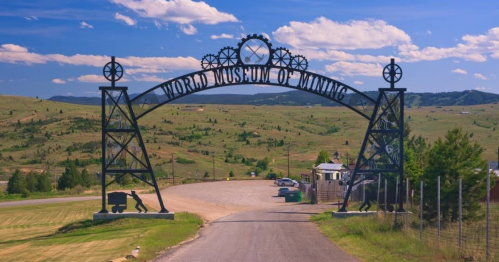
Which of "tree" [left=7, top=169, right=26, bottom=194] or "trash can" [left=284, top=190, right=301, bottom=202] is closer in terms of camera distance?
"trash can" [left=284, top=190, right=301, bottom=202]

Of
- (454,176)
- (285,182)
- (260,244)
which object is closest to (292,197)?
(285,182)

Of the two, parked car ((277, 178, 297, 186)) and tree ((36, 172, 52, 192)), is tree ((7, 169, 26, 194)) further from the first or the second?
parked car ((277, 178, 297, 186))

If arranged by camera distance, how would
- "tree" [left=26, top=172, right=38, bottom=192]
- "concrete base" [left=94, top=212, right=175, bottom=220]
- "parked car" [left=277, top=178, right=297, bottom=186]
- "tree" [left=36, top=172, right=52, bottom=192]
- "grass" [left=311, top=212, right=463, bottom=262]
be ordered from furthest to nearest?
1. "parked car" [left=277, top=178, right=297, bottom=186]
2. "tree" [left=36, top=172, right=52, bottom=192]
3. "tree" [left=26, top=172, right=38, bottom=192]
4. "concrete base" [left=94, top=212, right=175, bottom=220]
5. "grass" [left=311, top=212, right=463, bottom=262]

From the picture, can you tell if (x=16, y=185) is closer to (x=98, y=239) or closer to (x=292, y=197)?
(x=292, y=197)

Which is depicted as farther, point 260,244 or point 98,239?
point 98,239

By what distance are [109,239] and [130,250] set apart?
4329 millimetres

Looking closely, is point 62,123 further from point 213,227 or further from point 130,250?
point 130,250

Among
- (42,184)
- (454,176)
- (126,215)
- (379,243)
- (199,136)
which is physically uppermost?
(199,136)

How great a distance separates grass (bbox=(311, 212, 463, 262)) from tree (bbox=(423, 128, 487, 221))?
115 inches

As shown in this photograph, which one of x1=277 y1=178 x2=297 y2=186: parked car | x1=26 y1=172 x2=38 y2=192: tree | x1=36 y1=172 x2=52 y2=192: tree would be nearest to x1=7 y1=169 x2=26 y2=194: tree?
x1=26 y1=172 x2=38 y2=192: tree

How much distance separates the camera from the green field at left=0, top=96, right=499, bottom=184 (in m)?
95.8

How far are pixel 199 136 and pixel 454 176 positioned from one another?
10134 centimetres

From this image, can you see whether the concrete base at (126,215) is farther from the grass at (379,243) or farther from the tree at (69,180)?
the tree at (69,180)

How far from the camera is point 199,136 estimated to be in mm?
125125
